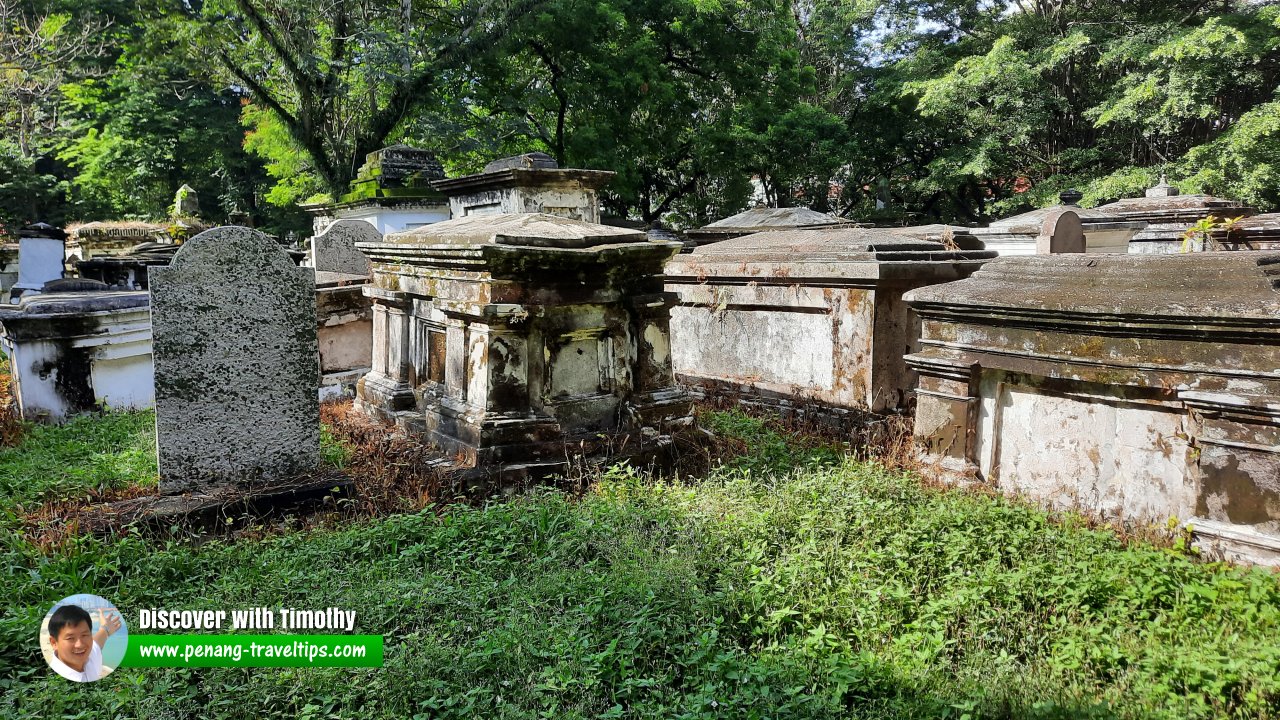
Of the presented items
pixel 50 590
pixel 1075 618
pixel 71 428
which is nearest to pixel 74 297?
pixel 71 428

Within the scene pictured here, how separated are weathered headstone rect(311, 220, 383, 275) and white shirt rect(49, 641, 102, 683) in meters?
6.08

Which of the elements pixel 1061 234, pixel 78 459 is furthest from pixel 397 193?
pixel 1061 234

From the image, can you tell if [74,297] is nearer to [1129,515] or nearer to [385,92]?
[1129,515]

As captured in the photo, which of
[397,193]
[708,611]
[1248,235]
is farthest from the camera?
[397,193]

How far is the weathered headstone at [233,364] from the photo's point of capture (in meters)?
4.14

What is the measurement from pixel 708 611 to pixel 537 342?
90.6 inches

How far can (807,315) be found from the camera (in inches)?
247

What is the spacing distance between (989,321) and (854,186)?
64.3 ft

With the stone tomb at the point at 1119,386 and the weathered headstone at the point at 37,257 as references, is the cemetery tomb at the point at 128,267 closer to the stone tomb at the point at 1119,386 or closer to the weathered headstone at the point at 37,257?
the weathered headstone at the point at 37,257

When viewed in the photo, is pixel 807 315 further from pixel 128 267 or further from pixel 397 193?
pixel 128 267

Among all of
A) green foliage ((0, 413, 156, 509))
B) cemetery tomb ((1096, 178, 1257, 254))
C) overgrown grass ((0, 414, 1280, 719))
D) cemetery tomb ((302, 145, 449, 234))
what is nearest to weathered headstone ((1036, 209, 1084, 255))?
cemetery tomb ((1096, 178, 1257, 254))

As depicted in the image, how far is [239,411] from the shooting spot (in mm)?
4316

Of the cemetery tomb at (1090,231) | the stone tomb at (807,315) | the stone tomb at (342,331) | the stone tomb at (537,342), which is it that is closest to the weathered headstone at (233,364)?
the stone tomb at (537,342)

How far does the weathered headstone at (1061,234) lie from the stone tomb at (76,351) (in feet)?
25.6
